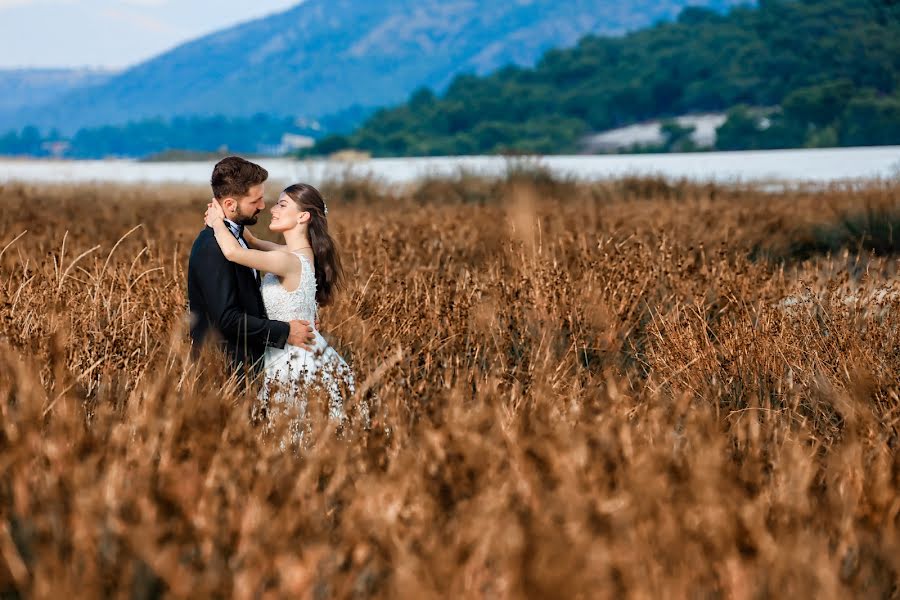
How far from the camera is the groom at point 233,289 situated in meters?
3.68

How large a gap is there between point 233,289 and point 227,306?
80mm

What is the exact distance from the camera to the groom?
3.68m

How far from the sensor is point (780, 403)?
3926 millimetres

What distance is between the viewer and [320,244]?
13.2ft

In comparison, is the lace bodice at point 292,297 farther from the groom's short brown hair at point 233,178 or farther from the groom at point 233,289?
the groom's short brown hair at point 233,178

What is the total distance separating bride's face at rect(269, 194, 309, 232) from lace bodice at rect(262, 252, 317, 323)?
0.11 metres

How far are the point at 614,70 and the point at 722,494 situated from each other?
98095 millimetres

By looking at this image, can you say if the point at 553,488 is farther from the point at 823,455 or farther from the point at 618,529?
the point at 823,455

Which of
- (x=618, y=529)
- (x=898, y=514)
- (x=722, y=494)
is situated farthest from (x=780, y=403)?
(x=618, y=529)

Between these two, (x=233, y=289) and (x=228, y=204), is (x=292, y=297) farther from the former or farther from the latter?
(x=228, y=204)

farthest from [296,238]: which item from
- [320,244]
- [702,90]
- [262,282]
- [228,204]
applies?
[702,90]

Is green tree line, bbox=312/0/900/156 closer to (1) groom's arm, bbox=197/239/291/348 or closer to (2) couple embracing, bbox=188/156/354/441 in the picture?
(2) couple embracing, bbox=188/156/354/441

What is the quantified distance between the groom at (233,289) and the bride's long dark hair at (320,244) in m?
0.21

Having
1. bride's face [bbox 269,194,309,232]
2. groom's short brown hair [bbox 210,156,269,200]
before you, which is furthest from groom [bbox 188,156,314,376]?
bride's face [bbox 269,194,309,232]
